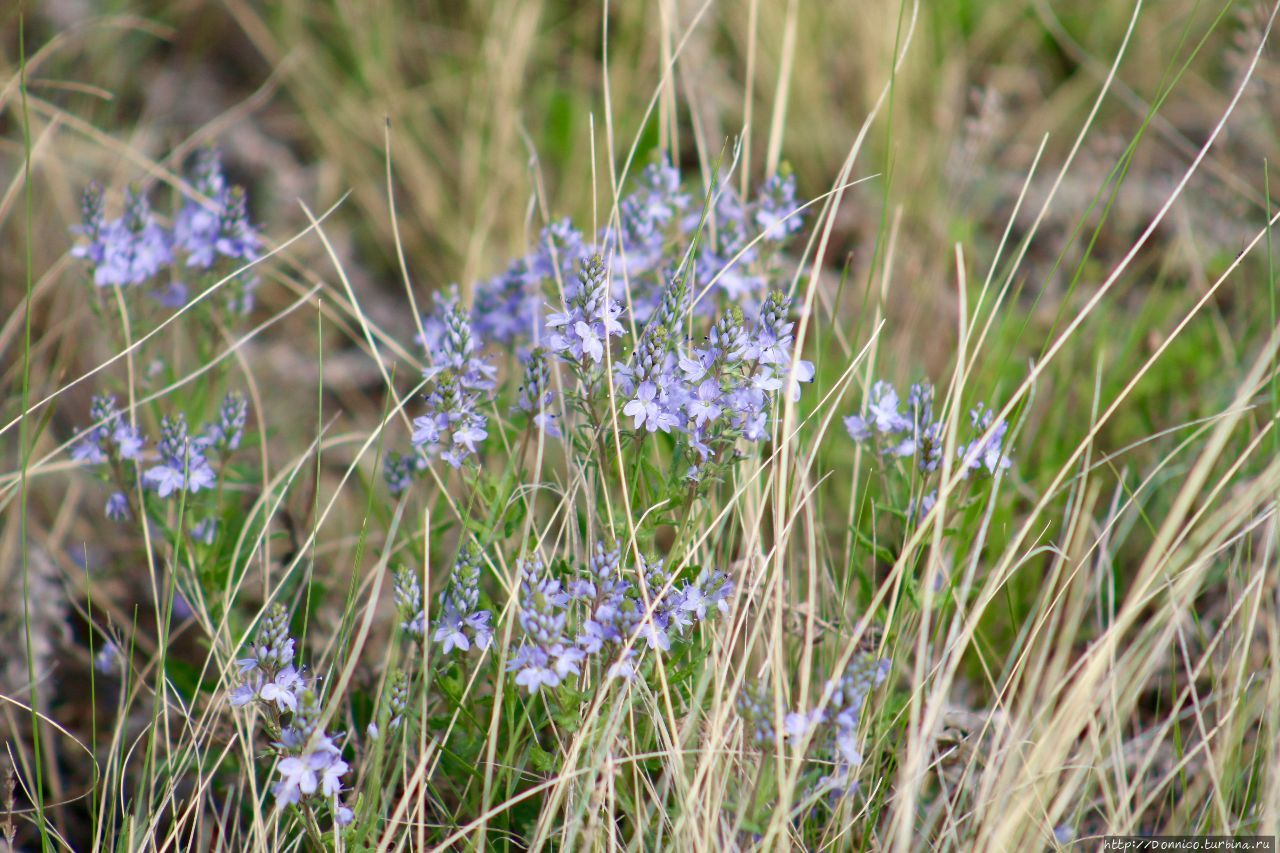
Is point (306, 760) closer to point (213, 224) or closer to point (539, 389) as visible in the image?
point (539, 389)

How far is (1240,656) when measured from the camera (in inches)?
91.5

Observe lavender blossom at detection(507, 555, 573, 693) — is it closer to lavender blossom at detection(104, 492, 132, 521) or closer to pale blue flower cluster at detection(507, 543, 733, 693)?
pale blue flower cluster at detection(507, 543, 733, 693)

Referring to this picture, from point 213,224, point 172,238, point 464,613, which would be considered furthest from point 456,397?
point 172,238

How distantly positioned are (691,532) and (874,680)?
510mm

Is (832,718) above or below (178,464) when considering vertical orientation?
below

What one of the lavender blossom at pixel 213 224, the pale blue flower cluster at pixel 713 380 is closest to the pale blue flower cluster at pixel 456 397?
the pale blue flower cluster at pixel 713 380

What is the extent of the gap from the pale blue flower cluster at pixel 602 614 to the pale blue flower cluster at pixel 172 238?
130 centimetres

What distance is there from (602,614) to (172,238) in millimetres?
1704

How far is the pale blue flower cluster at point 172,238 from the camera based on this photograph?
8.68 feet

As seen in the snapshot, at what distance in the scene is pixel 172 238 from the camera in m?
2.81

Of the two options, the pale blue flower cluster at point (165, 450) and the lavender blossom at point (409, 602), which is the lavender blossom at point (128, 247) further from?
the lavender blossom at point (409, 602)

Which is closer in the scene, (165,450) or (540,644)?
(540,644)

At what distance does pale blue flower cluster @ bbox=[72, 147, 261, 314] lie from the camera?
264 centimetres

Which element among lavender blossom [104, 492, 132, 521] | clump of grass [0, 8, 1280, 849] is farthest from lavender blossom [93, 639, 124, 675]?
lavender blossom [104, 492, 132, 521]
